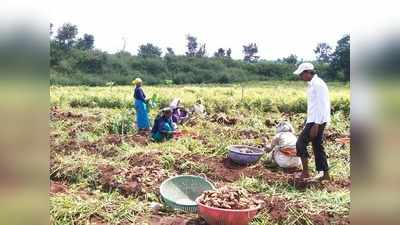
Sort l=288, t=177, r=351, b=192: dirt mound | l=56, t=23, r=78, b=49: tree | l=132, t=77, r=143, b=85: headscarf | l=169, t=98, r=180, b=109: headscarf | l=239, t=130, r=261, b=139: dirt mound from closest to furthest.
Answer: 1. l=56, t=23, r=78, b=49: tree
2. l=288, t=177, r=351, b=192: dirt mound
3. l=132, t=77, r=143, b=85: headscarf
4. l=169, t=98, r=180, b=109: headscarf
5. l=239, t=130, r=261, b=139: dirt mound

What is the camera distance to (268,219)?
14.0 ft

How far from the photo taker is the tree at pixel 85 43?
4.53 metres

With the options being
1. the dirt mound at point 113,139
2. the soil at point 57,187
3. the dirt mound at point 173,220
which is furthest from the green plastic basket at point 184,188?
the dirt mound at point 113,139

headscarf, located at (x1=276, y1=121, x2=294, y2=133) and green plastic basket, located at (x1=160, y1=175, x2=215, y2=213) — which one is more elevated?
headscarf, located at (x1=276, y1=121, x2=294, y2=133)

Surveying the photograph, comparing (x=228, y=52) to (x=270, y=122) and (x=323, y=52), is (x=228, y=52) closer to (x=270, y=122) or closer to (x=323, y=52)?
(x=323, y=52)

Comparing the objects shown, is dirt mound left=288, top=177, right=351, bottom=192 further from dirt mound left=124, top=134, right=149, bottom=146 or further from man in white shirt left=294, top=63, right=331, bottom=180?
dirt mound left=124, top=134, right=149, bottom=146

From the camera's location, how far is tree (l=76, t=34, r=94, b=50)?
453cm

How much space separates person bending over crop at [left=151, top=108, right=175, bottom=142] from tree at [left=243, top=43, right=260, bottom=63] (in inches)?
52.6

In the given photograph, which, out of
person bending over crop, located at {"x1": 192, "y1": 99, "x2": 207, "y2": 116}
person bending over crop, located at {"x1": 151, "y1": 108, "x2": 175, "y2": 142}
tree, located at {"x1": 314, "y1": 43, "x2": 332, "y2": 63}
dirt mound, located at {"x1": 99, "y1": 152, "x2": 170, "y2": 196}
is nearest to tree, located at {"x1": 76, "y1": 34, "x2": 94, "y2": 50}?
dirt mound, located at {"x1": 99, "y1": 152, "x2": 170, "y2": 196}
